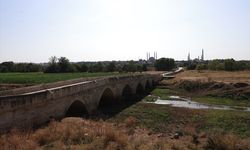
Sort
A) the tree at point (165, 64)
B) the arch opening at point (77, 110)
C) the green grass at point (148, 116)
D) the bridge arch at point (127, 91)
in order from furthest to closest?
the tree at point (165, 64) → the bridge arch at point (127, 91) → the arch opening at point (77, 110) → the green grass at point (148, 116)

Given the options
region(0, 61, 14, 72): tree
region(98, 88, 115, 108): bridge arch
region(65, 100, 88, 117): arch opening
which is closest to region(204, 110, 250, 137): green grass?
region(65, 100, 88, 117): arch opening

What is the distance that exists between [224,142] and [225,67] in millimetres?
80100

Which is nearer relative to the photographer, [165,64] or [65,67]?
[65,67]

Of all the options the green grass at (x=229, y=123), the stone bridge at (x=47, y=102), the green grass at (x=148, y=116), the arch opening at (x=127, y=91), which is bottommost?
the green grass at (x=229, y=123)

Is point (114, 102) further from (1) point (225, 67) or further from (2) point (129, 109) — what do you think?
(1) point (225, 67)

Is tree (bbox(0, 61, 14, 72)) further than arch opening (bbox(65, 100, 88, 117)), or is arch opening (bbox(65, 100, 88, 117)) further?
tree (bbox(0, 61, 14, 72))

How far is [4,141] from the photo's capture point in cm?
1009

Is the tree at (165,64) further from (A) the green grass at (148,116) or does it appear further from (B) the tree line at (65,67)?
(A) the green grass at (148,116)

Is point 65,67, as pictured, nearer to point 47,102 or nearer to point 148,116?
point 148,116

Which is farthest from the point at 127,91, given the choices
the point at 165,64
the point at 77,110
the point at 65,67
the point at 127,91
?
the point at 165,64

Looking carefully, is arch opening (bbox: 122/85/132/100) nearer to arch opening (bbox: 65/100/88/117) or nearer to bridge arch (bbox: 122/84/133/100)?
bridge arch (bbox: 122/84/133/100)

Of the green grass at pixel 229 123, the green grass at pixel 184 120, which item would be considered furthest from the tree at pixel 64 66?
the green grass at pixel 229 123

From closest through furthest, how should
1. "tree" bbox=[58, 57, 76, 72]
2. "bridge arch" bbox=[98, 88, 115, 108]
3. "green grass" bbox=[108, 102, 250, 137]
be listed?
"green grass" bbox=[108, 102, 250, 137], "bridge arch" bbox=[98, 88, 115, 108], "tree" bbox=[58, 57, 76, 72]

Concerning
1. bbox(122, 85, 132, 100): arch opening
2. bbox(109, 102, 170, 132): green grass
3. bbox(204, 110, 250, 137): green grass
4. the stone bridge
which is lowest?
bbox(204, 110, 250, 137): green grass
